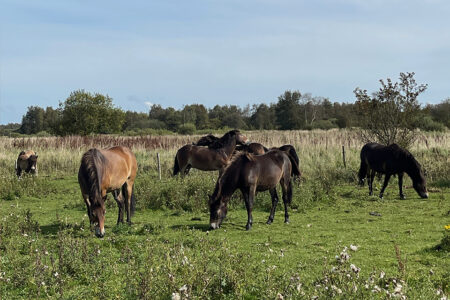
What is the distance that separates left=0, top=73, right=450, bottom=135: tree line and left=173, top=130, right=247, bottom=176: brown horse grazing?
700cm

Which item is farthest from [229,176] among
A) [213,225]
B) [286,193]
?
[286,193]

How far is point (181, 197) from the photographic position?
1205 centimetres

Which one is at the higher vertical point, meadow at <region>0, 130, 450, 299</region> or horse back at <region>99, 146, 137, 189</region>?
horse back at <region>99, 146, 137, 189</region>

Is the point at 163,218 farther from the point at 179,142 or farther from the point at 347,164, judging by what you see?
the point at 179,142

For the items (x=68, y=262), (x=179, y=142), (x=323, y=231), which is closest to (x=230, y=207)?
(x=323, y=231)

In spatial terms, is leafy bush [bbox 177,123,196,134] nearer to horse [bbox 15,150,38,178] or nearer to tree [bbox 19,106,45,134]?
tree [bbox 19,106,45,134]

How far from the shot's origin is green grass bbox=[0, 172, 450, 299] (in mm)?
4602

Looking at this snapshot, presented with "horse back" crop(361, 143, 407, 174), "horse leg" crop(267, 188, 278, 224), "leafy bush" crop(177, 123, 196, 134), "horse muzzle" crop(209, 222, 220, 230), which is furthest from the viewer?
"leafy bush" crop(177, 123, 196, 134)

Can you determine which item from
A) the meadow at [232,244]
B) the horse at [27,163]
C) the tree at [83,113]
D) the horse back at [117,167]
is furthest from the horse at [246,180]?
the tree at [83,113]

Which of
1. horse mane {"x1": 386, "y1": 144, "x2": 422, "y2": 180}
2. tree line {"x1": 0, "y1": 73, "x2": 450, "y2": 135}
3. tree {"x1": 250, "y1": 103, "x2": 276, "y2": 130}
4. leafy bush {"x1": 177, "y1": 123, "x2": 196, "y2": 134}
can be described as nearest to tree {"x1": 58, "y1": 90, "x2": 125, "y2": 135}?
tree line {"x1": 0, "y1": 73, "x2": 450, "y2": 135}

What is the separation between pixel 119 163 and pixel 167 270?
500 cm

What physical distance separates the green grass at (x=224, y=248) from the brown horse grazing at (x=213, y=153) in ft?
3.57

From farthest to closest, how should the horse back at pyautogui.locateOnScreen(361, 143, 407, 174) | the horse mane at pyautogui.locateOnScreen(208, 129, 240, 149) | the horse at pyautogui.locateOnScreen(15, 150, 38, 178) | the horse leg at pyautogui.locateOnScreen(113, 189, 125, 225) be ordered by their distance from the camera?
1. the horse at pyautogui.locateOnScreen(15, 150, 38, 178)
2. the horse mane at pyautogui.locateOnScreen(208, 129, 240, 149)
3. the horse back at pyautogui.locateOnScreen(361, 143, 407, 174)
4. the horse leg at pyautogui.locateOnScreen(113, 189, 125, 225)

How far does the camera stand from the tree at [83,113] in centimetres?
4591
